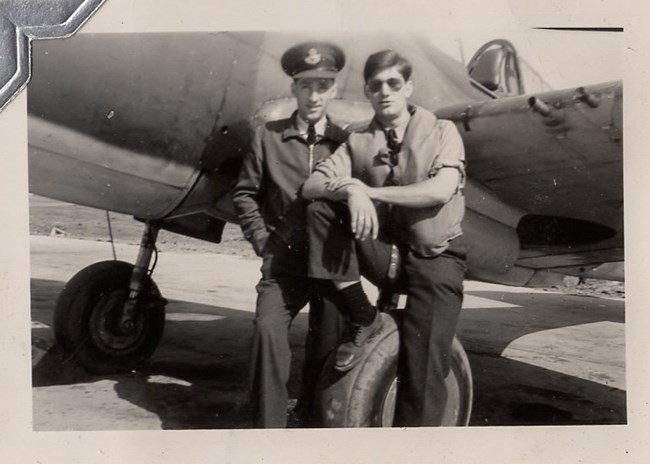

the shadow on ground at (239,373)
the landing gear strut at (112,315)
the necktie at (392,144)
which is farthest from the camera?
the landing gear strut at (112,315)

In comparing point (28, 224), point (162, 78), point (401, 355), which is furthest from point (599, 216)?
point (28, 224)

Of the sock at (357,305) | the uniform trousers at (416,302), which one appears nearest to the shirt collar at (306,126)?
the uniform trousers at (416,302)

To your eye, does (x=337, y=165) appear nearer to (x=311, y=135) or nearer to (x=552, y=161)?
(x=311, y=135)

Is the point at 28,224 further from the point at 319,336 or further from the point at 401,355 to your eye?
the point at 401,355

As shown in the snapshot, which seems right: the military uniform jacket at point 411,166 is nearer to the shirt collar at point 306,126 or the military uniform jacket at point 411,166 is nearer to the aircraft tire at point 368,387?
the shirt collar at point 306,126

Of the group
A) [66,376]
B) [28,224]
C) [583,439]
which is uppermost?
[28,224]

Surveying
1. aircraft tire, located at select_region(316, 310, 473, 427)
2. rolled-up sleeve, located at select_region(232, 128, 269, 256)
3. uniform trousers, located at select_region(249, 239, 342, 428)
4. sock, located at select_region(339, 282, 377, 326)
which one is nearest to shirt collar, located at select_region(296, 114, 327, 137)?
rolled-up sleeve, located at select_region(232, 128, 269, 256)
